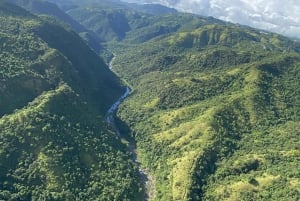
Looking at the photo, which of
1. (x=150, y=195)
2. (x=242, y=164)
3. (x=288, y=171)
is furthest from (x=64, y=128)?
(x=288, y=171)

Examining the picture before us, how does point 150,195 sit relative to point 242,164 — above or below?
below

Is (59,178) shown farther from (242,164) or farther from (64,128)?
(242,164)

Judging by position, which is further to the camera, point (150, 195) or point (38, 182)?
point (150, 195)

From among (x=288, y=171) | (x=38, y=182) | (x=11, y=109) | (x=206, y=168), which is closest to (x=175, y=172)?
(x=206, y=168)

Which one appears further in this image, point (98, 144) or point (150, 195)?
point (98, 144)

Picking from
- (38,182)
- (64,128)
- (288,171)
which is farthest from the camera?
(64,128)

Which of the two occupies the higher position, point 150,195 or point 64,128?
point 64,128

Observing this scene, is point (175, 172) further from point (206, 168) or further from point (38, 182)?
point (38, 182)

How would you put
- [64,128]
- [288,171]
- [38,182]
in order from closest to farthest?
[38,182], [288,171], [64,128]
